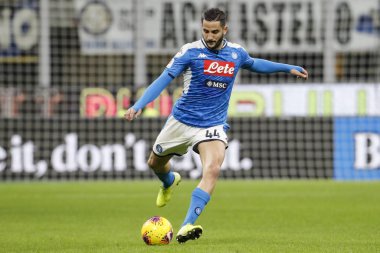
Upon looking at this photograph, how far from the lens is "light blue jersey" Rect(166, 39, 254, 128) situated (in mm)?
Result: 10188

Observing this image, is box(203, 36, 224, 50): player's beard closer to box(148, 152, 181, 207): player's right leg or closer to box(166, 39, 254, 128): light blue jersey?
box(166, 39, 254, 128): light blue jersey

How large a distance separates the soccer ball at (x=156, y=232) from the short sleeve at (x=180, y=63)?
1.48 meters

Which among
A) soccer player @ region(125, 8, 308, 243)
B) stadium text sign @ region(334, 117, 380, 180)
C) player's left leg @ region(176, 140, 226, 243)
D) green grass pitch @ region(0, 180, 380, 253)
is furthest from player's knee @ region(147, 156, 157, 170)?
stadium text sign @ region(334, 117, 380, 180)

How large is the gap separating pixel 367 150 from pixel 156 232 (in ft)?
35.4

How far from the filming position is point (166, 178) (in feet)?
38.3

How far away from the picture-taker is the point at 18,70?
23.5 meters

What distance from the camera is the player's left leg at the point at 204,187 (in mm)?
9151

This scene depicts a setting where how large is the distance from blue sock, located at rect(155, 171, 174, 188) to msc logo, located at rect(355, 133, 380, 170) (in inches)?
333

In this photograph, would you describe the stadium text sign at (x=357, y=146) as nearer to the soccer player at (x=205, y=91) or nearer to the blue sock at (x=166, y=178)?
the blue sock at (x=166, y=178)

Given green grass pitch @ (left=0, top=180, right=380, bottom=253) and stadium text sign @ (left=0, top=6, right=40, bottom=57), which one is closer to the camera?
green grass pitch @ (left=0, top=180, right=380, bottom=253)

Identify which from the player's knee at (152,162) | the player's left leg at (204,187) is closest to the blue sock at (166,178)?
the player's knee at (152,162)

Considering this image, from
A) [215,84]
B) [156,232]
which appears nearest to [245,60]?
[215,84]

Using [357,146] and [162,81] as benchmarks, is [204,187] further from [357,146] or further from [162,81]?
[357,146]

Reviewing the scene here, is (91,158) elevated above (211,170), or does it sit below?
below
